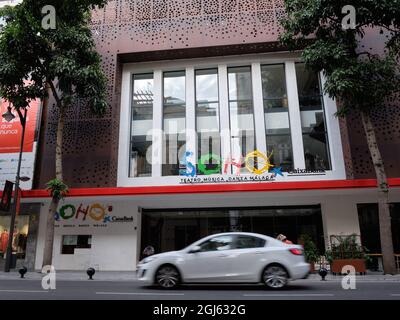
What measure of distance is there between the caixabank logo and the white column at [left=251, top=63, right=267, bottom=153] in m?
7.96

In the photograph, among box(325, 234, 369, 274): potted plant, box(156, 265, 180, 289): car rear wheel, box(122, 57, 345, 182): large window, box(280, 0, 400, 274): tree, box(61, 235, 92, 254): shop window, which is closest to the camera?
box(156, 265, 180, 289): car rear wheel

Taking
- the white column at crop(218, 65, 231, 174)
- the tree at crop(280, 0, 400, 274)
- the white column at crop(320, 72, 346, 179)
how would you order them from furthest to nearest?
the white column at crop(218, 65, 231, 174), the white column at crop(320, 72, 346, 179), the tree at crop(280, 0, 400, 274)

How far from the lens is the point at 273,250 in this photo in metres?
8.98

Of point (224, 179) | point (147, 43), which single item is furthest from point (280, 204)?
point (147, 43)

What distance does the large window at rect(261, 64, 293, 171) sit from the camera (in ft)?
60.3

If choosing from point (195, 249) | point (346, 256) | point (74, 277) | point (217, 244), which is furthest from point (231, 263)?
point (74, 277)

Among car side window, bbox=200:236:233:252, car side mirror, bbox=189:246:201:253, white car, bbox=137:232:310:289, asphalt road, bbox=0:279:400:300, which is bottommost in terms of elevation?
asphalt road, bbox=0:279:400:300

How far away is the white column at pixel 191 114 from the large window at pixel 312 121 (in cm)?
592

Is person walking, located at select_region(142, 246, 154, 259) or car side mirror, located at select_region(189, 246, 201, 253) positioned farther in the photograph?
person walking, located at select_region(142, 246, 154, 259)

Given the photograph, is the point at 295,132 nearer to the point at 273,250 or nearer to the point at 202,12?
the point at 202,12

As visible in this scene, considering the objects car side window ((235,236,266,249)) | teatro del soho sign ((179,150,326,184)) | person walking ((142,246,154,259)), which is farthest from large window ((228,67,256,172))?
car side window ((235,236,266,249))

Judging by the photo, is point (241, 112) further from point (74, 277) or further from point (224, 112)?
point (74, 277)

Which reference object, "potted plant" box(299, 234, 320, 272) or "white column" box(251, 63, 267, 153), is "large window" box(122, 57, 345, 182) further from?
"potted plant" box(299, 234, 320, 272)
